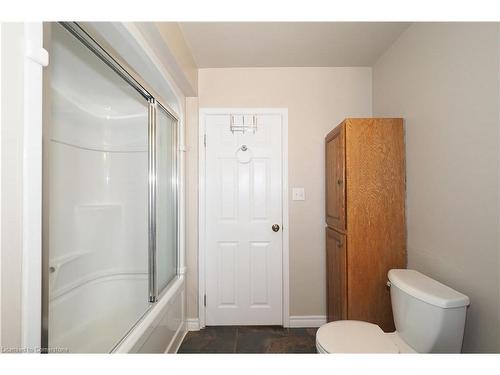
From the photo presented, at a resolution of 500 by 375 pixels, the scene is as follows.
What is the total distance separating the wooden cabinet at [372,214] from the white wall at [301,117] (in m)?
0.54

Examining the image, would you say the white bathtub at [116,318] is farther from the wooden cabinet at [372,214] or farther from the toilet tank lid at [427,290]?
the toilet tank lid at [427,290]

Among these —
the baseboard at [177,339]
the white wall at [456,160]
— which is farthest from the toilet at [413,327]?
the baseboard at [177,339]

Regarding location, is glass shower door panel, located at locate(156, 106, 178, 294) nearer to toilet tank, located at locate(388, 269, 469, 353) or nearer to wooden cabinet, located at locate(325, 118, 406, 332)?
wooden cabinet, located at locate(325, 118, 406, 332)

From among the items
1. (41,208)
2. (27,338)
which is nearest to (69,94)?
(41,208)

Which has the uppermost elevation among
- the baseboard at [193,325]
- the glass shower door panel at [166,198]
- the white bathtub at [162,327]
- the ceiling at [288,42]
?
the ceiling at [288,42]

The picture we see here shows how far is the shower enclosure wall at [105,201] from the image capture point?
1555mm

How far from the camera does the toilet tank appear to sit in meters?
1.16

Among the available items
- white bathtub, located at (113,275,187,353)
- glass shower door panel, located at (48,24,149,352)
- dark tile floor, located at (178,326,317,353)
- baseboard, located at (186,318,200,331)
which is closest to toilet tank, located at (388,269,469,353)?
dark tile floor, located at (178,326,317,353)

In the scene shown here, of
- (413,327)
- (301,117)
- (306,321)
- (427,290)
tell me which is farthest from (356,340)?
(301,117)

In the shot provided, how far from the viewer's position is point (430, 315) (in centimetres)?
120

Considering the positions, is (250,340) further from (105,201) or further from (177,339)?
(105,201)

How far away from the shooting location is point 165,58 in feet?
5.17

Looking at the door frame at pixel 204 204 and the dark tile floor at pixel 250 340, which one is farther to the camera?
the door frame at pixel 204 204

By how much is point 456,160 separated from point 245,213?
5.18ft
